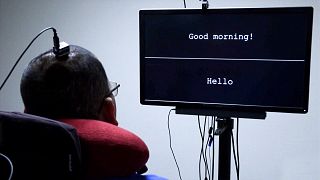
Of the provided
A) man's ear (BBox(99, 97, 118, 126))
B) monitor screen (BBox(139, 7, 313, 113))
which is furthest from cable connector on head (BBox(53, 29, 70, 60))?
monitor screen (BBox(139, 7, 313, 113))

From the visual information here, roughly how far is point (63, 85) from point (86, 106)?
82 millimetres

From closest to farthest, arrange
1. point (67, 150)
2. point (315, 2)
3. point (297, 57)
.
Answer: point (67, 150) → point (297, 57) → point (315, 2)

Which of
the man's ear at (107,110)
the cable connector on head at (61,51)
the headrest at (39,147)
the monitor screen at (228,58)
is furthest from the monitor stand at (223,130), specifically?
the headrest at (39,147)

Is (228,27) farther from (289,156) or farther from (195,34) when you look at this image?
(289,156)

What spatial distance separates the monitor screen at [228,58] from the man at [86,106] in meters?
0.64

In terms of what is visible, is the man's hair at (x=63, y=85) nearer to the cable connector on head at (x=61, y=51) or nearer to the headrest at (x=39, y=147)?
the cable connector on head at (x=61, y=51)

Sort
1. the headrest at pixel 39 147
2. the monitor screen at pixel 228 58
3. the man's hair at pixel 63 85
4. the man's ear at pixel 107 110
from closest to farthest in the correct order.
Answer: the headrest at pixel 39 147, the man's hair at pixel 63 85, the man's ear at pixel 107 110, the monitor screen at pixel 228 58

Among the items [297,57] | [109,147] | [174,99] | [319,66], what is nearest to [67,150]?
[109,147]

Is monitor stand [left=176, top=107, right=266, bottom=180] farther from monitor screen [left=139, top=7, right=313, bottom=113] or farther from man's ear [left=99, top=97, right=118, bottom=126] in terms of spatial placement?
man's ear [left=99, top=97, right=118, bottom=126]

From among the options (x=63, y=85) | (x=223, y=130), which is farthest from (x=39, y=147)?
(x=223, y=130)

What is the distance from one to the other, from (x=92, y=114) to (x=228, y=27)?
0.78m

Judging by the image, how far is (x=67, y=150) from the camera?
82 centimetres

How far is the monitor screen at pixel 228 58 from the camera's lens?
1554 mm

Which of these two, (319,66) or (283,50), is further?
(319,66)
